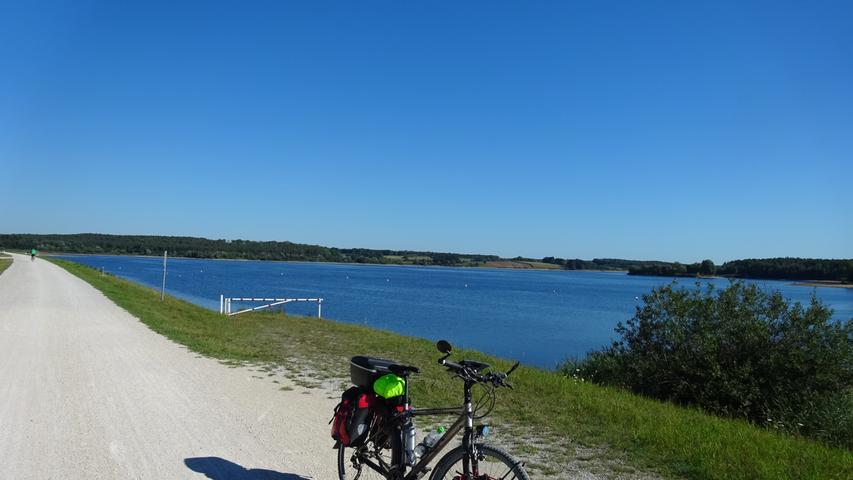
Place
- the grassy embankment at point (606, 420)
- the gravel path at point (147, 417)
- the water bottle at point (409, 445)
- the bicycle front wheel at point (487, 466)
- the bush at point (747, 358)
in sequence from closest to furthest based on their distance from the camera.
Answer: the bicycle front wheel at point (487, 466), the water bottle at point (409, 445), the gravel path at point (147, 417), the grassy embankment at point (606, 420), the bush at point (747, 358)

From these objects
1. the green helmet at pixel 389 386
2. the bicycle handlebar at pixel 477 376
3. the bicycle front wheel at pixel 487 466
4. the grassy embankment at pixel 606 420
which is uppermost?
the bicycle handlebar at pixel 477 376

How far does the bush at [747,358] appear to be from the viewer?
9906 millimetres

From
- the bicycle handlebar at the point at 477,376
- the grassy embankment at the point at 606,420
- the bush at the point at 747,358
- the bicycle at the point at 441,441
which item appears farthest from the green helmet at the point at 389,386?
the bush at the point at 747,358

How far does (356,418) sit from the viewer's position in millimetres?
4238

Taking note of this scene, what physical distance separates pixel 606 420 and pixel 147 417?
4.95m

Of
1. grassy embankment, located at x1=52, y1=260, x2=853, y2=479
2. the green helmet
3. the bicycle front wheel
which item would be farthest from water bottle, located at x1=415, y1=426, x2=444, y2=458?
grassy embankment, located at x1=52, y1=260, x2=853, y2=479

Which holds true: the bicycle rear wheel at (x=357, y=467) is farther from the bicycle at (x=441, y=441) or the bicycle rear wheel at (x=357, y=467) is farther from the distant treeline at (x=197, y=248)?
the distant treeline at (x=197, y=248)

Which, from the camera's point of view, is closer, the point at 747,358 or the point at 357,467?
the point at 357,467

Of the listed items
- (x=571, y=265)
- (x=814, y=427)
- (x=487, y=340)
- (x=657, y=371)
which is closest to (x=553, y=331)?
(x=487, y=340)

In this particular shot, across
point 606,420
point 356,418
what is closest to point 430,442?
point 356,418

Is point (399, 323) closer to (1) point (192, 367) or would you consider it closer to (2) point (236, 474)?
(1) point (192, 367)

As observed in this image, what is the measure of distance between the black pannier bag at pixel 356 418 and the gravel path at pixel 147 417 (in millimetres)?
813

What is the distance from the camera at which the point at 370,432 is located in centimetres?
432

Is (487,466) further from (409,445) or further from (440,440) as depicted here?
(409,445)
